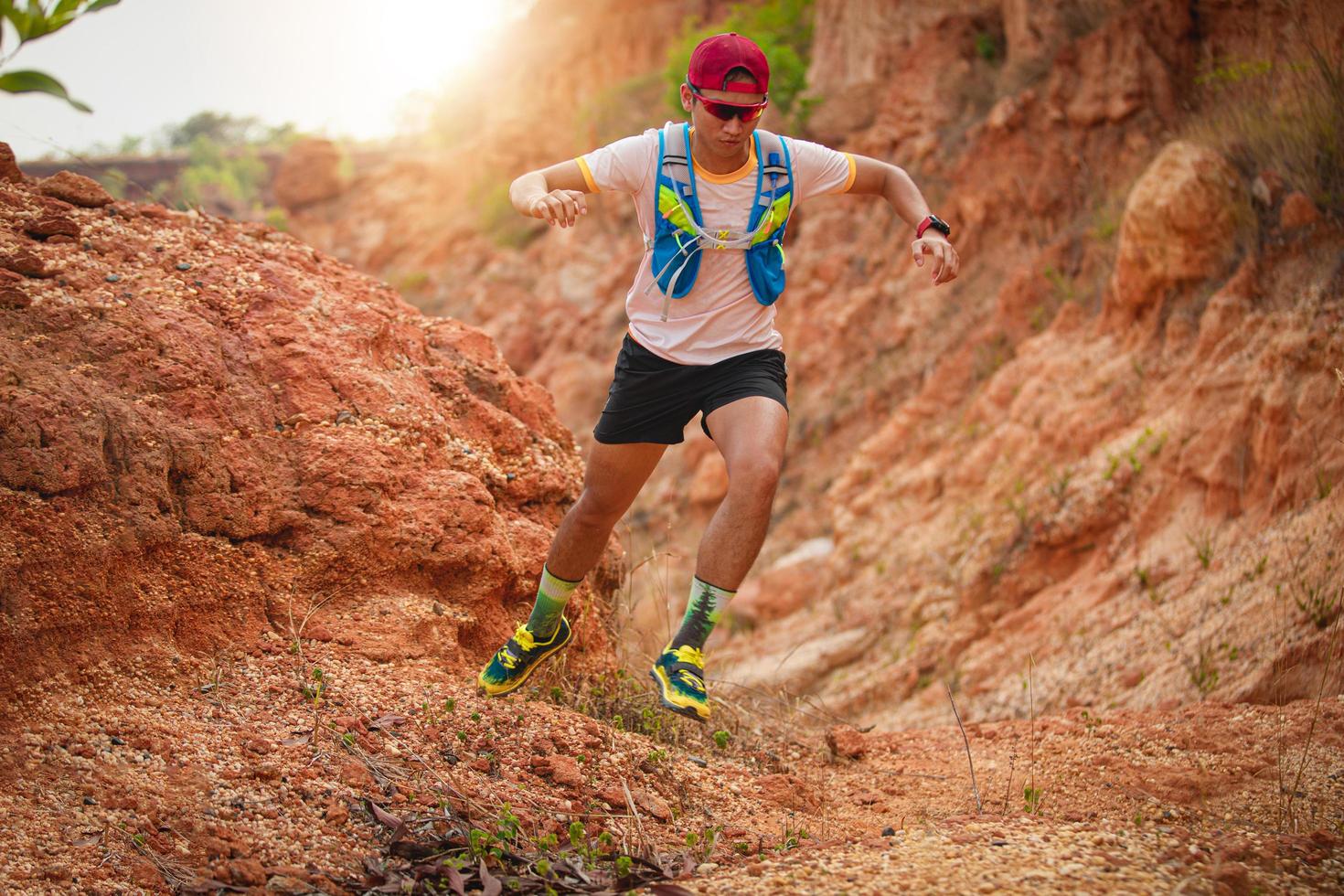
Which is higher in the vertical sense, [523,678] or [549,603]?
[549,603]

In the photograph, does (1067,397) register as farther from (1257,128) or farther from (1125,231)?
(1257,128)

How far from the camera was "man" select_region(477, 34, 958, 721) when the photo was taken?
3.63m

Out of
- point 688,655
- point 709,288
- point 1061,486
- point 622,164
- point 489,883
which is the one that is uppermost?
point 622,164

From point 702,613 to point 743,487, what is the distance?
44cm

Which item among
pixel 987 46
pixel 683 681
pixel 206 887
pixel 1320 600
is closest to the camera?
pixel 206 887

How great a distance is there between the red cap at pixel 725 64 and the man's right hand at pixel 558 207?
562 millimetres

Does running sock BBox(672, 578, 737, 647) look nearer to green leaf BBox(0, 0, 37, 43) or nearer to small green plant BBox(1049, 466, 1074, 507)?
green leaf BBox(0, 0, 37, 43)

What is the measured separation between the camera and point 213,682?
3594mm

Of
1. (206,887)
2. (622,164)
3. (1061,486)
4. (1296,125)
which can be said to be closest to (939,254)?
(622,164)

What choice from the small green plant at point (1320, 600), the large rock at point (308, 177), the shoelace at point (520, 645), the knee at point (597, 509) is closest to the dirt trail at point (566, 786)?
the shoelace at point (520, 645)

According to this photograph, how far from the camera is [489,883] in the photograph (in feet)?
9.39

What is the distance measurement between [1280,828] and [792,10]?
53.1 feet

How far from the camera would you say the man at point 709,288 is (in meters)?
3.63

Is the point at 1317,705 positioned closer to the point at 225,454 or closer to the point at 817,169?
the point at 817,169
